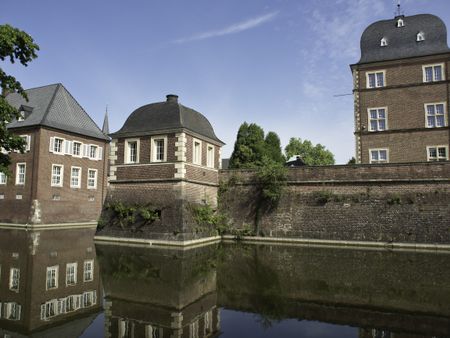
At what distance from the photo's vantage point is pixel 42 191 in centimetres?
2430

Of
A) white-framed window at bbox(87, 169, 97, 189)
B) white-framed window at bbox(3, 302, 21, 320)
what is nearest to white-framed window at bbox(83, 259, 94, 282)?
A: white-framed window at bbox(3, 302, 21, 320)

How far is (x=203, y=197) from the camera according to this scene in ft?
61.4

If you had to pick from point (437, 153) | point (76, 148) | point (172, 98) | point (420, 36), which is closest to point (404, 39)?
point (420, 36)

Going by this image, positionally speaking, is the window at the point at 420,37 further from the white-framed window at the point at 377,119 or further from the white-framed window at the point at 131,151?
the white-framed window at the point at 131,151

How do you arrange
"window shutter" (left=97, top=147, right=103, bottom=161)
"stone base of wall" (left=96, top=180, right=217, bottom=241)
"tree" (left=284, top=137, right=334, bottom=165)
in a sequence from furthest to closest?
"tree" (left=284, top=137, right=334, bottom=165) → "window shutter" (left=97, top=147, right=103, bottom=161) → "stone base of wall" (left=96, top=180, right=217, bottom=241)

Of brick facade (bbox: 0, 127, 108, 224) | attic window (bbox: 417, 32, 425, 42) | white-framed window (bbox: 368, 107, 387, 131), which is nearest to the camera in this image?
attic window (bbox: 417, 32, 425, 42)

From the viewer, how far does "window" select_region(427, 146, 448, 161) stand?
21609mm

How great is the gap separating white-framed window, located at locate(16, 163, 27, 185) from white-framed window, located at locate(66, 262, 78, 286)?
1635 cm

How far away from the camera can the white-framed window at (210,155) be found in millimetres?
19516

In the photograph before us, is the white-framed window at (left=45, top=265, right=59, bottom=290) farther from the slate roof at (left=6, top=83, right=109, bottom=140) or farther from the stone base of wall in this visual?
the slate roof at (left=6, top=83, right=109, bottom=140)

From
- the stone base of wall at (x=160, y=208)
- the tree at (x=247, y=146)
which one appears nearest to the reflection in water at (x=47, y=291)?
the stone base of wall at (x=160, y=208)

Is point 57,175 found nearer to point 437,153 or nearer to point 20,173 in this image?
point 20,173

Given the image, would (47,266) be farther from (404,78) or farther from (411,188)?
(404,78)

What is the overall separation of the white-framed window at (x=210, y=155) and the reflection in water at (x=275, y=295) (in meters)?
7.29
